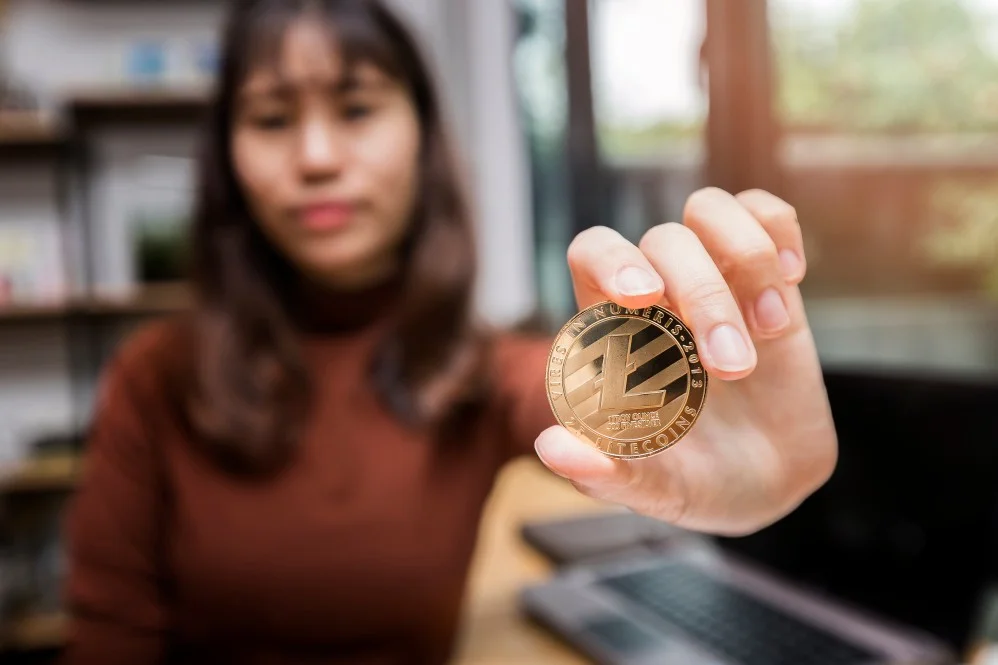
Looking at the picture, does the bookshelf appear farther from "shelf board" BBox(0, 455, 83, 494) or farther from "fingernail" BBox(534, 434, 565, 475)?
"fingernail" BBox(534, 434, 565, 475)

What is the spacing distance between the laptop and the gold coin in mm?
422

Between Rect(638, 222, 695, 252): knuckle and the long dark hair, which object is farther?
the long dark hair

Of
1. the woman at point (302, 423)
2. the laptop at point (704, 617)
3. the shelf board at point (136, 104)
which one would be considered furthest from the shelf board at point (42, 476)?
the laptop at point (704, 617)

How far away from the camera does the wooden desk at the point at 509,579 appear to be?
0.65m

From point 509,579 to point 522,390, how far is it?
491mm

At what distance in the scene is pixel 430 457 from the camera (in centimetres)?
80

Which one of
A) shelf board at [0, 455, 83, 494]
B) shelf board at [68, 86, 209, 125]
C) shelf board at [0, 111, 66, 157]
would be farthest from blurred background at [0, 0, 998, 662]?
shelf board at [0, 455, 83, 494]

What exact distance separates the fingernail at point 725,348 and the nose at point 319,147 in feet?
0.92

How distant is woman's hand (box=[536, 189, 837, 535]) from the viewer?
22cm

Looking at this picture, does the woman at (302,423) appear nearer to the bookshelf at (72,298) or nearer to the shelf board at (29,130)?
the bookshelf at (72,298)

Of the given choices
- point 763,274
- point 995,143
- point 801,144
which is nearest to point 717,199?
point 763,274

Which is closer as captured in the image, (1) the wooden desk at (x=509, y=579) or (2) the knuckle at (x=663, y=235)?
(2) the knuckle at (x=663, y=235)

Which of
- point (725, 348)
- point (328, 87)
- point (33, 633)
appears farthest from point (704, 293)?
point (33, 633)

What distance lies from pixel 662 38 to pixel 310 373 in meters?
0.60
